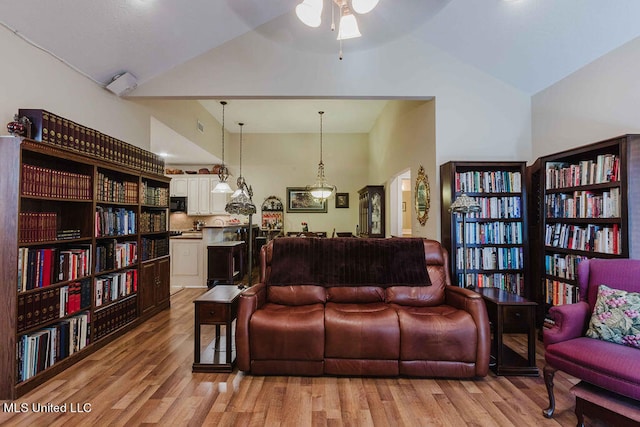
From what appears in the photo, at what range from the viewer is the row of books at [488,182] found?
11.3ft

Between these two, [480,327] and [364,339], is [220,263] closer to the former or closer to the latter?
[364,339]

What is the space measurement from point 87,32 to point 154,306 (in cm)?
311

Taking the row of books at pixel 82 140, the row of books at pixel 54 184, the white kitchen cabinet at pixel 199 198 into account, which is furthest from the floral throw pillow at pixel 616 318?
the white kitchen cabinet at pixel 199 198

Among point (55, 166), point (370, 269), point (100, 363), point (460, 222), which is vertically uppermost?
point (55, 166)

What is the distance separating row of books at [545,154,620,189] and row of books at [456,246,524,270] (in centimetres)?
81

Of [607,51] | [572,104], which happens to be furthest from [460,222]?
[607,51]

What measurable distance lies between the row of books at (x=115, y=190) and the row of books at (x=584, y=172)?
4553 millimetres

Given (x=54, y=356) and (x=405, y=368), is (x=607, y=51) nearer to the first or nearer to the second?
(x=405, y=368)

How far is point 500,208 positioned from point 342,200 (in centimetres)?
488

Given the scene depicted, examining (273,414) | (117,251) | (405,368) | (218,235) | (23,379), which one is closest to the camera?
(273,414)

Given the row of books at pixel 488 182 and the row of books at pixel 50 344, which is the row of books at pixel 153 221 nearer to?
the row of books at pixel 50 344

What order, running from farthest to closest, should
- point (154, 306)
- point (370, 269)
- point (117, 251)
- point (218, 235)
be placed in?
point (218, 235) < point (154, 306) < point (117, 251) < point (370, 269)

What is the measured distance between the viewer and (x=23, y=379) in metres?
2.20

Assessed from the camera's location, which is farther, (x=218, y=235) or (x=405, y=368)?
(x=218, y=235)
